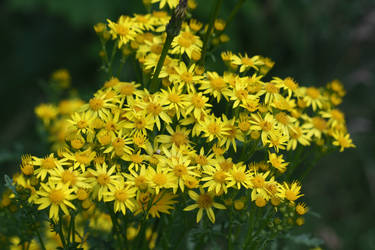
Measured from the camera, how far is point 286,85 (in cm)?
211

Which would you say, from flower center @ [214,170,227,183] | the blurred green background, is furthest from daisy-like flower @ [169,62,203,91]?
the blurred green background

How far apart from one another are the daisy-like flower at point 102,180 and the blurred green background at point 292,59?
2.22 m

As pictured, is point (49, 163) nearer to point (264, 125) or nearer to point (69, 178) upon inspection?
point (69, 178)

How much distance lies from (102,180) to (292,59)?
4199 mm

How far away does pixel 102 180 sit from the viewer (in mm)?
1661

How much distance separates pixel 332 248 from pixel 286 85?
8.64ft

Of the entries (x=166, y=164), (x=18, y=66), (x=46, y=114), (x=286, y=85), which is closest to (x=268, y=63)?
(x=286, y=85)

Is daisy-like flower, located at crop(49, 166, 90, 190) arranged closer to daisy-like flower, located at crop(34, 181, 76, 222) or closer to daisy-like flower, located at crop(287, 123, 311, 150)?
daisy-like flower, located at crop(34, 181, 76, 222)

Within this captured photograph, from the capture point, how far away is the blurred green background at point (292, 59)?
15.1 feet

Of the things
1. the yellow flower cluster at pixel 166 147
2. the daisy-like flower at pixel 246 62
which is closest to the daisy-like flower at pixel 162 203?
the yellow flower cluster at pixel 166 147

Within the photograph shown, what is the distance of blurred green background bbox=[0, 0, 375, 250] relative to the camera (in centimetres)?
462

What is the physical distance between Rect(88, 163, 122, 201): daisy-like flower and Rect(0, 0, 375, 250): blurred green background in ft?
7.29

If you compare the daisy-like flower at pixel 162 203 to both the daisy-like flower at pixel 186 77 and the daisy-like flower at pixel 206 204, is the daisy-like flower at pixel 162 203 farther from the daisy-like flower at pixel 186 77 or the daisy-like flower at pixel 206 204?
the daisy-like flower at pixel 186 77

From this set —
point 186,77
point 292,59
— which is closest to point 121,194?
point 186,77
